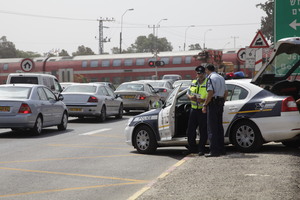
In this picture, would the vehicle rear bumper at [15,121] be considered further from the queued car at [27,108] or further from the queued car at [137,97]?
the queued car at [137,97]

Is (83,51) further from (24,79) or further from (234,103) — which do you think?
(234,103)

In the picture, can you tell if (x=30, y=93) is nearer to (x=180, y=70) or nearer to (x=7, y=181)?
(x=7, y=181)

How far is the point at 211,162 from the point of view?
10461 millimetres

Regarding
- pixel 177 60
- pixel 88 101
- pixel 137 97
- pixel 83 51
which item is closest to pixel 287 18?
pixel 88 101

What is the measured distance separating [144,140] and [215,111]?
2011mm

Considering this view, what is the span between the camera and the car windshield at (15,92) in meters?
17.0

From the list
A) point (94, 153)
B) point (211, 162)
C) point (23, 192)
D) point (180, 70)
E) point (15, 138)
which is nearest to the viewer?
point (23, 192)

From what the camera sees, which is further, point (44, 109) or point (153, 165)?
point (44, 109)

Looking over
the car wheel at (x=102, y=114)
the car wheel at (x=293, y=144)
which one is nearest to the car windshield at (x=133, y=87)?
the car wheel at (x=102, y=114)

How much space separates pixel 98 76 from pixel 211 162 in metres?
61.3

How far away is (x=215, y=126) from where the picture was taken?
11.6 m

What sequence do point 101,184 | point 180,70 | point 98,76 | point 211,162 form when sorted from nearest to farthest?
point 101,184
point 211,162
point 180,70
point 98,76

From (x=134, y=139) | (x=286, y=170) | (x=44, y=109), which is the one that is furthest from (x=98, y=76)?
(x=286, y=170)

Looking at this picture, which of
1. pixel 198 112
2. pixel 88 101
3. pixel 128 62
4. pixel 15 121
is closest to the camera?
pixel 198 112
